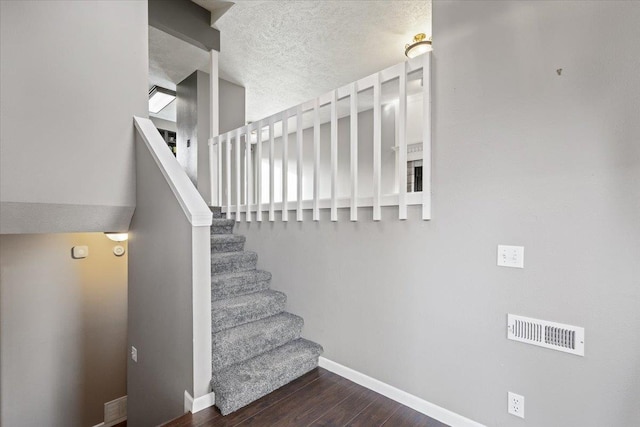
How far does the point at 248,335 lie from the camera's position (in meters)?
2.49

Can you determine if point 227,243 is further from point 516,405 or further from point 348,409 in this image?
point 516,405

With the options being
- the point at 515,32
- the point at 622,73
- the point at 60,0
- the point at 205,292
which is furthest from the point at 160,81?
the point at 622,73

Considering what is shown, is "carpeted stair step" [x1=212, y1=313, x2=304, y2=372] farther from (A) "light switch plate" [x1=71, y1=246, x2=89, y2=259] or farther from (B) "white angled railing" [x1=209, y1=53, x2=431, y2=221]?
(A) "light switch plate" [x1=71, y1=246, x2=89, y2=259]

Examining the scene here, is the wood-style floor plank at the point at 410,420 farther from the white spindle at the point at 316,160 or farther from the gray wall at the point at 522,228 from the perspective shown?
the white spindle at the point at 316,160

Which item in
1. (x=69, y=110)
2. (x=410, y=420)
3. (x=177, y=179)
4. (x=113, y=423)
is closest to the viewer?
(x=410, y=420)

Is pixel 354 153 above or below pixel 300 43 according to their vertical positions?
below

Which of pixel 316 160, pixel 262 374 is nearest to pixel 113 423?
pixel 262 374

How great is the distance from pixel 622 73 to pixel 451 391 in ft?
6.47

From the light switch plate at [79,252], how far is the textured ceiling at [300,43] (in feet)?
9.08

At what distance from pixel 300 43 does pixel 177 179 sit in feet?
9.07

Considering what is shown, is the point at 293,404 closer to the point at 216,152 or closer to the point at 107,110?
the point at 107,110

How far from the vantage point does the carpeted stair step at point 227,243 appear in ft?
10.9

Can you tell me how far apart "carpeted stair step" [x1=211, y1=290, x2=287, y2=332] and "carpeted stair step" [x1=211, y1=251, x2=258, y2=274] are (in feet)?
1.12

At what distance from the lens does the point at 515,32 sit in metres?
1.69
